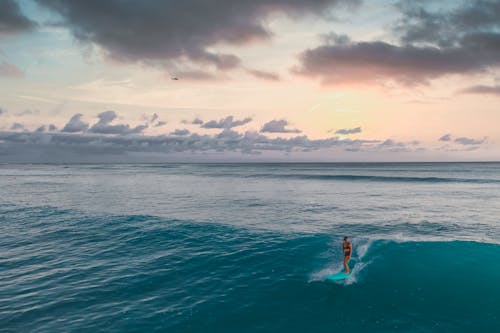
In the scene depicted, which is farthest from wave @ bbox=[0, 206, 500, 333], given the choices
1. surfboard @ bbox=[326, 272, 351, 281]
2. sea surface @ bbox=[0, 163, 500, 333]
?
surfboard @ bbox=[326, 272, 351, 281]

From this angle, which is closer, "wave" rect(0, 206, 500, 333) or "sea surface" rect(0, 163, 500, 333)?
"wave" rect(0, 206, 500, 333)

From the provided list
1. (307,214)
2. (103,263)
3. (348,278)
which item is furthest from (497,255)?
(103,263)

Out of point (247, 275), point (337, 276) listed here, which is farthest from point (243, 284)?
point (337, 276)

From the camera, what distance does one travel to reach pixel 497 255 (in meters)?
21.9

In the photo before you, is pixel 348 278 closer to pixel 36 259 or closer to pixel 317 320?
pixel 317 320

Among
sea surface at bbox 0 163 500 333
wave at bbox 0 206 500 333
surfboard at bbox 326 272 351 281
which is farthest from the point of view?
surfboard at bbox 326 272 351 281

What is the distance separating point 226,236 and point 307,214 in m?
15.2

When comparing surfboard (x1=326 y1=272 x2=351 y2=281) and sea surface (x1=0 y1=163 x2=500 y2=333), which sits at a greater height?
surfboard (x1=326 y1=272 x2=351 y2=281)

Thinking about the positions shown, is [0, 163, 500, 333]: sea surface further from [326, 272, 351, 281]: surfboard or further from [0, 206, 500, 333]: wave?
[326, 272, 351, 281]: surfboard

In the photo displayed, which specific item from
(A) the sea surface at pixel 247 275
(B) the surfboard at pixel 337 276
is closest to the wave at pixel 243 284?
(A) the sea surface at pixel 247 275

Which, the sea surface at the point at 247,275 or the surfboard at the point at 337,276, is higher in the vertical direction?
the surfboard at the point at 337,276

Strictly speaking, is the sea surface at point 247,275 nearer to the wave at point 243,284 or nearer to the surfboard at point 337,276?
the wave at point 243,284

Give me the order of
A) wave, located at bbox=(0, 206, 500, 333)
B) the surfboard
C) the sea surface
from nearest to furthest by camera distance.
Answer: wave, located at bbox=(0, 206, 500, 333)
the sea surface
the surfboard

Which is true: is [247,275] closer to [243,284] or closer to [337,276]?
[243,284]
